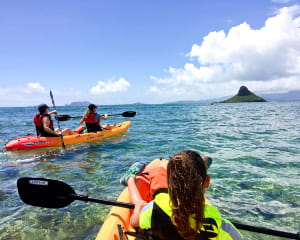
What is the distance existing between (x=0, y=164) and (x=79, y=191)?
4.32m

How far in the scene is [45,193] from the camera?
2934mm

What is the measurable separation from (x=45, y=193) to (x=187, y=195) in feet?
7.48

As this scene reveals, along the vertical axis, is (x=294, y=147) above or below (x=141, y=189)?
below

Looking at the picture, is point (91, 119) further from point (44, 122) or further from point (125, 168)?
point (125, 168)

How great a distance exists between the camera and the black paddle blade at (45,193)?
2.90 m

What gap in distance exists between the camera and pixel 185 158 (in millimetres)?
1618

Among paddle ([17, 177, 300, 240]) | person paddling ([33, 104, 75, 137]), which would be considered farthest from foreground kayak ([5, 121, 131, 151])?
paddle ([17, 177, 300, 240])

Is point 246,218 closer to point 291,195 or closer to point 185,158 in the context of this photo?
point 291,195

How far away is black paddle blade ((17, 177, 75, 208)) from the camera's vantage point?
2.90 m

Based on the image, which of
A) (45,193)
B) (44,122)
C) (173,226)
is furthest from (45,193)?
(44,122)

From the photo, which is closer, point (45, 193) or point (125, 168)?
point (45, 193)

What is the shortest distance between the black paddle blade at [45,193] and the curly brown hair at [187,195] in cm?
189

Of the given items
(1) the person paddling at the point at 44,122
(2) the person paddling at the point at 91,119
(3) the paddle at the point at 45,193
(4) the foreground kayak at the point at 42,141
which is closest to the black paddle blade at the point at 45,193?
(3) the paddle at the point at 45,193

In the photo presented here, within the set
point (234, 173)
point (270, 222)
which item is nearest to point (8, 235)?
point (270, 222)
